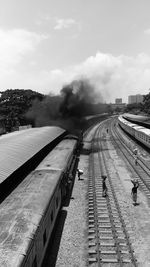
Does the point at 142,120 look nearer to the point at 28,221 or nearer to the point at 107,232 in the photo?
the point at 107,232

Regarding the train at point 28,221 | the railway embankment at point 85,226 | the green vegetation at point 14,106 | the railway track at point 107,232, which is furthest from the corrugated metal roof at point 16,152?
the green vegetation at point 14,106

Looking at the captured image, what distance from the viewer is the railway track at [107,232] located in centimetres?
1089

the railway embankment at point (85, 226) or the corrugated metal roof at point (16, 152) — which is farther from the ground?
the corrugated metal roof at point (16, 152)

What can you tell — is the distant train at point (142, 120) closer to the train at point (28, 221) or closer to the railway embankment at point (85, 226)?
the railway embankment at point (85, 226)

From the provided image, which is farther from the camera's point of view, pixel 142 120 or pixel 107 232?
pixel 142 120

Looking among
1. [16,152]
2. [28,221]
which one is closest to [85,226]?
[28,221]

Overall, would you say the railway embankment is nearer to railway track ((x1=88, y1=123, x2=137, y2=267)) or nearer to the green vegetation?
railway track ((x1=88, y1=123, x2=137, y2=267))

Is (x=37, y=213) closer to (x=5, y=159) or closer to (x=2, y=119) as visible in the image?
(x=5, y=159)

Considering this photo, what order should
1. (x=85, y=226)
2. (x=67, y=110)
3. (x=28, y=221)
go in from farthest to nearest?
(x=67, y=110) < (x=85, y=226) < (x=28, y=221)

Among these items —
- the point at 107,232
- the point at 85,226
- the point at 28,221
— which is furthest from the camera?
the point at 85,226

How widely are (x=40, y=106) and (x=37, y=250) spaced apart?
4354cm

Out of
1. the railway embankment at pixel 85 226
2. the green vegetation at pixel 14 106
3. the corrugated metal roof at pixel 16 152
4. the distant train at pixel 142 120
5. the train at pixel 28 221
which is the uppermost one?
the green vegetation at pixel 14 106

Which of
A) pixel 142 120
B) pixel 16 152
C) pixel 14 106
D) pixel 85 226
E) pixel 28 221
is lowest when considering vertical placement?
pixel 85 226

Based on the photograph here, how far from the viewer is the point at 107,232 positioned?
13.2 meters
